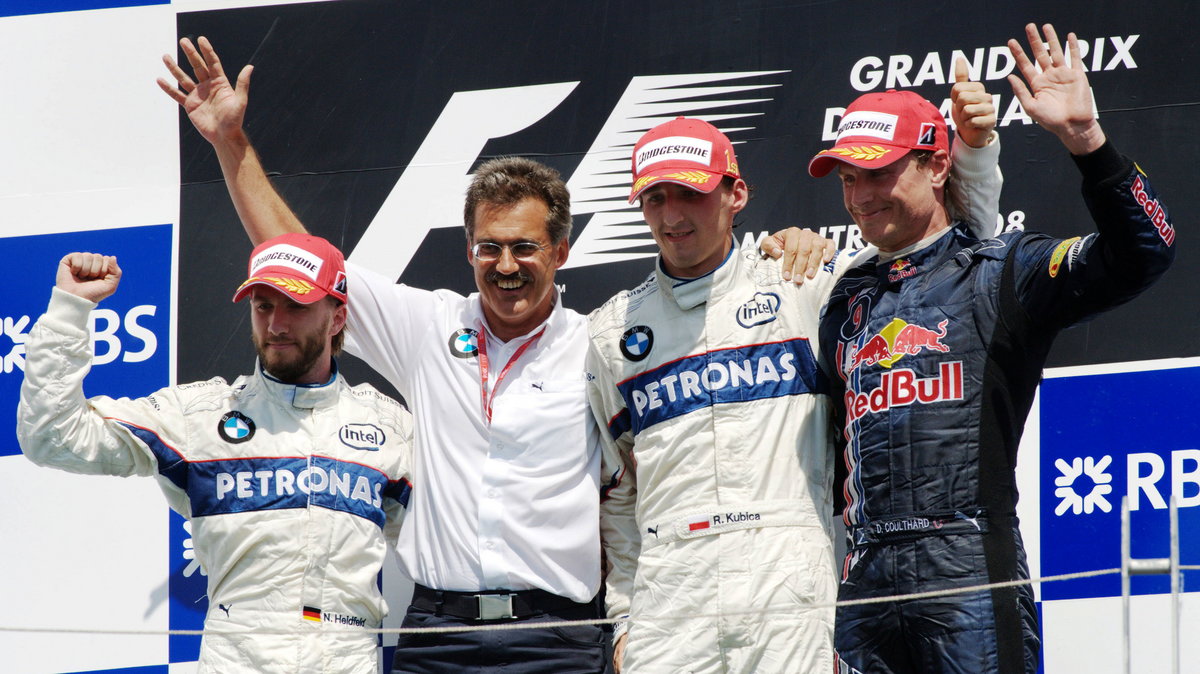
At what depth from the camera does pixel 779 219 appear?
360 centimetres

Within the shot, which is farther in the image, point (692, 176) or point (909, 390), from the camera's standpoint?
point (692, 176)

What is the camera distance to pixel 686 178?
2812 mm

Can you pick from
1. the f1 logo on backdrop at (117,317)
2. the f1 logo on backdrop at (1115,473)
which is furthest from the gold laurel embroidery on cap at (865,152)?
the f1 logo on backdrop at (117,317)

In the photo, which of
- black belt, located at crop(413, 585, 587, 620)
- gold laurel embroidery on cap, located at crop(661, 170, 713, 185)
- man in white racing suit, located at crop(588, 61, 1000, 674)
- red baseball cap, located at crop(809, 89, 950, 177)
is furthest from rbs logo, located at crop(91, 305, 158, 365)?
red baseball cap, located at crop(809, 89, 950, 177)

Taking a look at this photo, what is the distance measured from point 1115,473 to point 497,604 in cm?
164

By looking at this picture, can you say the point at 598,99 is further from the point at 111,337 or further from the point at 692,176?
the point at 111,337

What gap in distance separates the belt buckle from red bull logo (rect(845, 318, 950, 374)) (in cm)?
99

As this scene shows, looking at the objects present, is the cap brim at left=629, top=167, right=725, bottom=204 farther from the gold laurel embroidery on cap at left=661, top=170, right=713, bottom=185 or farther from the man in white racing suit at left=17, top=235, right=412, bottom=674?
the man in white racing suit at left=17, top=235, right=412, bottom=674

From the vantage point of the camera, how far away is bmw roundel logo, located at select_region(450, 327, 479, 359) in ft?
10.5

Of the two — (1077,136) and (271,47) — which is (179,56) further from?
(1077,136)

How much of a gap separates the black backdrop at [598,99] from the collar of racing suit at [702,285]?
0.75 m

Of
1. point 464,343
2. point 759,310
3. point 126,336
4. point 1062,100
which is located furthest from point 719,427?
point 126,336

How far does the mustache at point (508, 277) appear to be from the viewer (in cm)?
312

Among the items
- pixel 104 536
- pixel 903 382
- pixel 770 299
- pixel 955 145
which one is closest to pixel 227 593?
pixel 104 536
